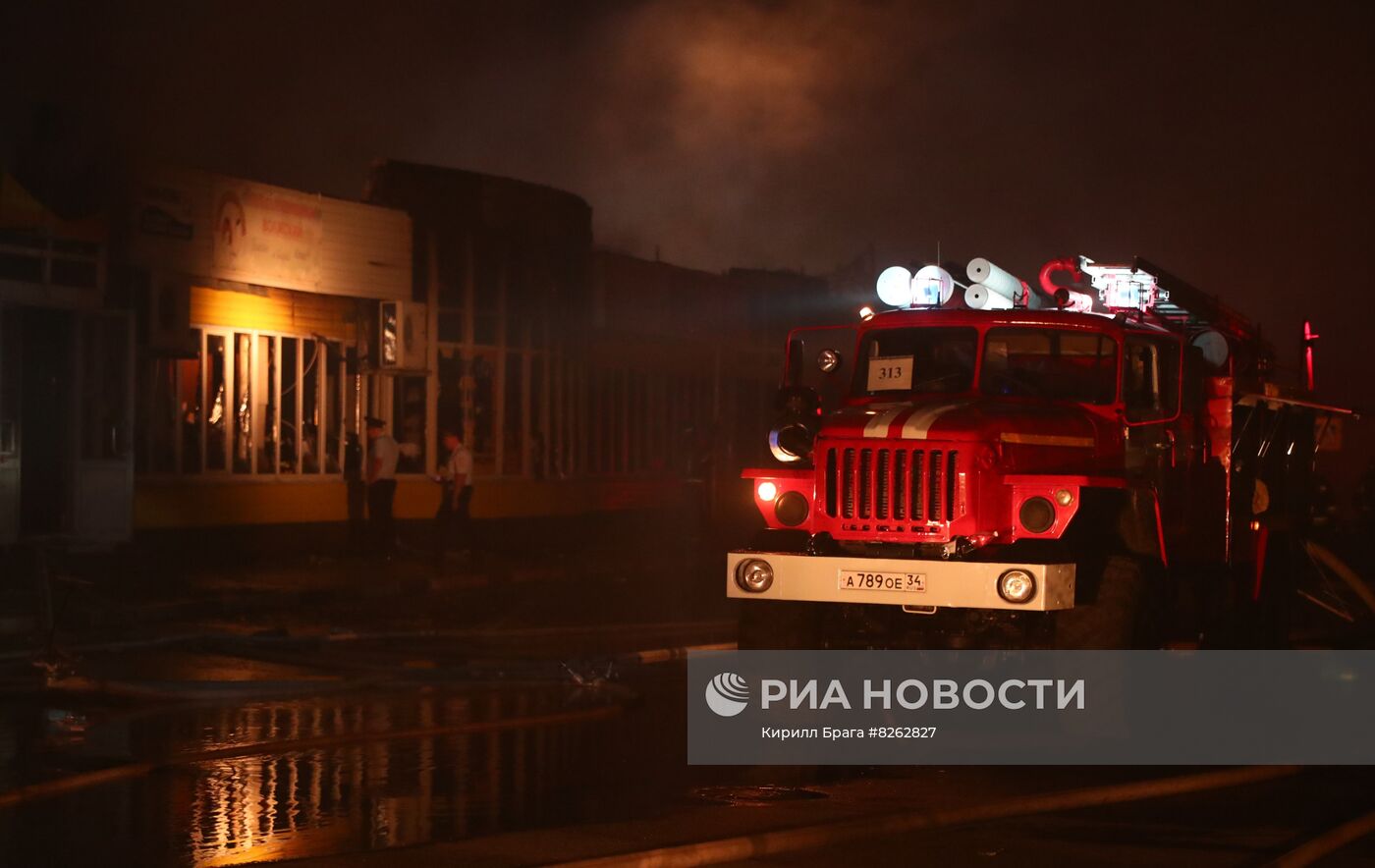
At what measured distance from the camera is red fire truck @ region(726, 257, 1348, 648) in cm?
1001

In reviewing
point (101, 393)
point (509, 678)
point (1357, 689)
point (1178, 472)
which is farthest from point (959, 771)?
point (101, 393)

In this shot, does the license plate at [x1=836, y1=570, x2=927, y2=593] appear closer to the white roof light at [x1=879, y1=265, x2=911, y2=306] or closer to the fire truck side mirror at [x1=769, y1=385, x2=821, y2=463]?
the fire truck side mirror at [x1=769, y1=385, x2=821, y2=463]

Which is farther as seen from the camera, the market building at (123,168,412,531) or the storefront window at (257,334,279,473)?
the storefront window at (257,334,279,473)

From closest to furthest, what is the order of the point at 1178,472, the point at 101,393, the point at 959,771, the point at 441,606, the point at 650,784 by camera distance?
the point at 650,784 → the point at 959,771 → the point at 1178,472 → the point at 441,606 → the point at 101,393

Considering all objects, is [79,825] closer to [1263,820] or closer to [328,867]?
[328,867]

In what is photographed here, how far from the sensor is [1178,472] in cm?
1168

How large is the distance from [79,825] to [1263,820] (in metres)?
5.32

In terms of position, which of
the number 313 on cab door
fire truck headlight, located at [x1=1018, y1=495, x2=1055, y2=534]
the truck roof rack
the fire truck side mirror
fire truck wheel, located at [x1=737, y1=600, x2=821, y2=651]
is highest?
the truck roof rack

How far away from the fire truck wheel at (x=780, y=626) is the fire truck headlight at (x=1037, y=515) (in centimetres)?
138

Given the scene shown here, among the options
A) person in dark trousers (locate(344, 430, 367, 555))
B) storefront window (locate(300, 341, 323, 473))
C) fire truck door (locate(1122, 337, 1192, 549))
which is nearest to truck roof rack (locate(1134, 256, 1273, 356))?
fire truck door (locate(1122, 337, 1192, 549))

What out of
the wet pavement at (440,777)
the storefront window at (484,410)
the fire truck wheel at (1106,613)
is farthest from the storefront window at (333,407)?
the fire truck wheel at (1106,613)

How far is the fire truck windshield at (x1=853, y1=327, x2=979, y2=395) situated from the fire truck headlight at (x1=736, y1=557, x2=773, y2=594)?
185cm

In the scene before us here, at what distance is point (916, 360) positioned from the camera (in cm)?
1162

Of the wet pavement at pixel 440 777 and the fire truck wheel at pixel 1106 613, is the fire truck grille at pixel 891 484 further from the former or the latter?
the wet pavement at pixel 440 777
